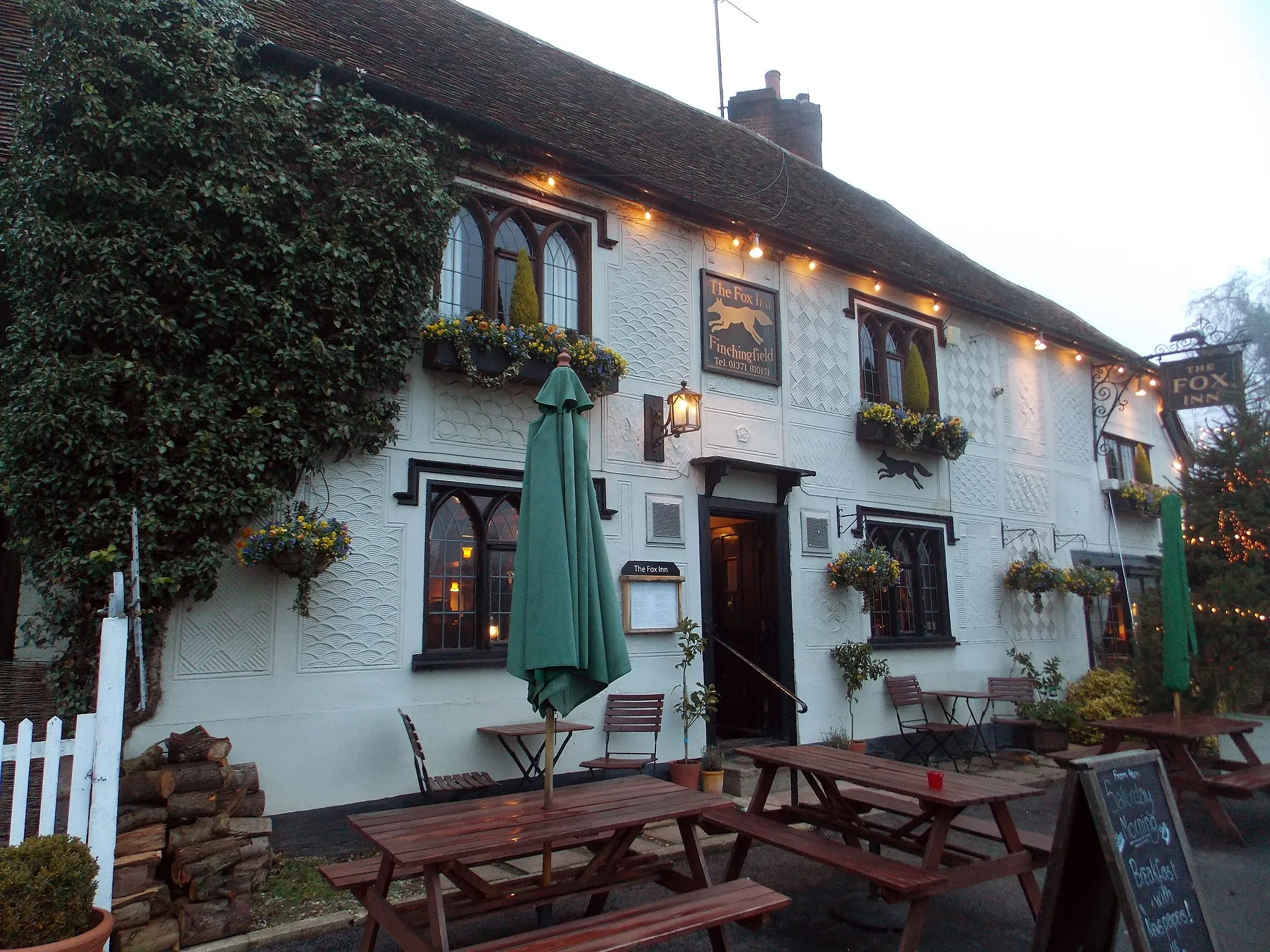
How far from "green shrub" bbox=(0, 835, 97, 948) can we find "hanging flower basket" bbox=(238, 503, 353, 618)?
9.48 ft

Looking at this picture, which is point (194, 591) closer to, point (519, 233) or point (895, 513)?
point (519, 233)

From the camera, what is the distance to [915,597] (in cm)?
1124

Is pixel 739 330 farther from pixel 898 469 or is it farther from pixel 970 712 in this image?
pixel 970 712

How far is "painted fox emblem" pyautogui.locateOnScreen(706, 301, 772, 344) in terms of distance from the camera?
9656 millimetres

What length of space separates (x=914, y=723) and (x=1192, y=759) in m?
3.30

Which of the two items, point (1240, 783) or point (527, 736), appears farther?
point (527, 736)

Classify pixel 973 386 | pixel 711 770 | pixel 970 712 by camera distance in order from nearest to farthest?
pixel 711 770 → pixel 970 712 → pixel 973 386

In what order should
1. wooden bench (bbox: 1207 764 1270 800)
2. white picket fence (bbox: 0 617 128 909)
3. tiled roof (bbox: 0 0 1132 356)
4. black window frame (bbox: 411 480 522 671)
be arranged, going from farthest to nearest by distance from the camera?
1. tiled roof (bbox: 0 0 1132 356)
2. black window frame (bbox: 411 480 522 671)
3. wooden bench (bbox: 1207 764 1270 800)
4. white picket fence (bbox: 0 617 128 909)

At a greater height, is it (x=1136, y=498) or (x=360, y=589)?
(x=1136, y=498)

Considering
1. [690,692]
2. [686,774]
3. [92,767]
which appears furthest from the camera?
[690,692]

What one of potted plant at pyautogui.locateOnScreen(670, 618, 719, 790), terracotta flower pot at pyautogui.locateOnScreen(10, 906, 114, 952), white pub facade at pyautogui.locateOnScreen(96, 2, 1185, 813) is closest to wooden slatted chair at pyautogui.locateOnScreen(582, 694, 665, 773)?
white pub facade at pyautogui.locateOnScreen(96, 2, 1185, 813)

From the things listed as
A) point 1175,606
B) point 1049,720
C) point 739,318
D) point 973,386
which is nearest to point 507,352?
point 739,318

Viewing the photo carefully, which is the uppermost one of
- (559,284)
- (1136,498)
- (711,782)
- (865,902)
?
(559,284)

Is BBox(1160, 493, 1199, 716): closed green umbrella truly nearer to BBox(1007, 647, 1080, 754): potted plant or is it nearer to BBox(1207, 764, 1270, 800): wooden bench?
BBox(1207, 764, 1270, 800): wooden bench
